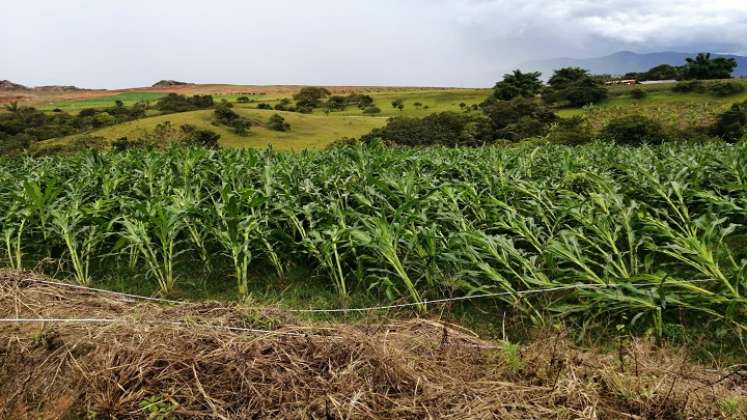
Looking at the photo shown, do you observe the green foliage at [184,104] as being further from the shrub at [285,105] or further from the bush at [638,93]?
the bush at [638,93]

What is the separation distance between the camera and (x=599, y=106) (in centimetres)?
3231

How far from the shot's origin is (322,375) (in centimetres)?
269

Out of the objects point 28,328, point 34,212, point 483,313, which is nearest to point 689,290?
point 483,313

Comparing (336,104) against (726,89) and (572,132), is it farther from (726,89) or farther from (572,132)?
(726,89)

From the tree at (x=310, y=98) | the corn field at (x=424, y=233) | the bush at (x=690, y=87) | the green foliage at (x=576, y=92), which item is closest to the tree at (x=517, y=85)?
the green foliage at (x=576, y=92)

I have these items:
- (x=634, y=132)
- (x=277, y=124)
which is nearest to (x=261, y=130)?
(x=277, y=124)

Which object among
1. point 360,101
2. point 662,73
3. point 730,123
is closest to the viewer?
point 730,123

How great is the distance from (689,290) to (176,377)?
11.4 ft

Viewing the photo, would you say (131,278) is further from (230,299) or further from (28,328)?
(28,328)

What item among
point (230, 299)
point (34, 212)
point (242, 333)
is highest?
point (34, 212)

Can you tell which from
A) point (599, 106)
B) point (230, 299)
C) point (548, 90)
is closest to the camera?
point (230, 299)

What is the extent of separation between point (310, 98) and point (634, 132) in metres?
38.0

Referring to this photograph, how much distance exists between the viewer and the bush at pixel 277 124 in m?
32.4

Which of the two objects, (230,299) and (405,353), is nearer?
(405,353)
